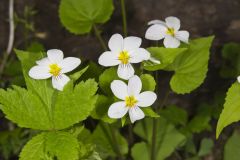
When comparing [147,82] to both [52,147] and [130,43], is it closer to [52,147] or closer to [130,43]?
[130,43]

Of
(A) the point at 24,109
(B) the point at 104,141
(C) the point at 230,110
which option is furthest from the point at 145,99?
(B) the point at 104,141

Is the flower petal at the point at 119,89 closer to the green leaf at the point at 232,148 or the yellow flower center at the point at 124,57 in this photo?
the yellow flower center at the point at 124,57

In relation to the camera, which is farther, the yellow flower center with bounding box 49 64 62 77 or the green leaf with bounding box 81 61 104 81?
the green leaf with bounding box 81 61 104 81

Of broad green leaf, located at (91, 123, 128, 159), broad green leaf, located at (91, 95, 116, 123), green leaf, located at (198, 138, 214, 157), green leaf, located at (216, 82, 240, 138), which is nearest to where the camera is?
green leaf, located at (216, 82, 240, 138)

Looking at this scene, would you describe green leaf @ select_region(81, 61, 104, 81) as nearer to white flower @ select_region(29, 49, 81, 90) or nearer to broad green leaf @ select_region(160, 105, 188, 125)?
white flower @ select_region(29, 49, 81, 90)

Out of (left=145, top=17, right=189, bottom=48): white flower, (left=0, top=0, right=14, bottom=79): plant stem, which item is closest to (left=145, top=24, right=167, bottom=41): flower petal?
(left=145, top=17, right=189, bottom=48): white flower

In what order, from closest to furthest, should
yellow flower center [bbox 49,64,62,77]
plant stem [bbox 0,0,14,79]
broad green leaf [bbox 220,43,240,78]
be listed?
yellow flower center [bbox 49,64,62,77], broad green leaf [bbox 220,43,240,78], plant stem [bbox 0,0,14,79]
